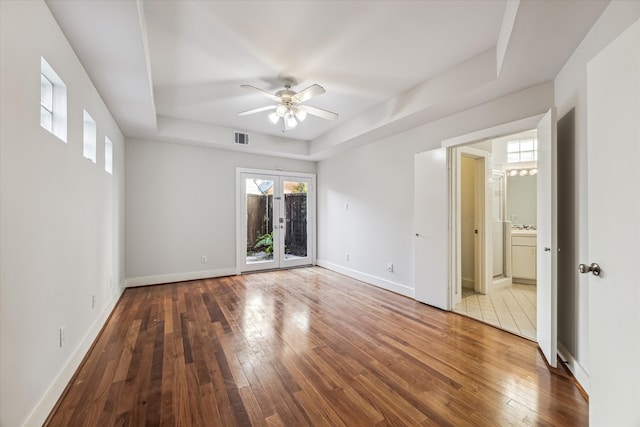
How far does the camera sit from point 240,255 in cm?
528

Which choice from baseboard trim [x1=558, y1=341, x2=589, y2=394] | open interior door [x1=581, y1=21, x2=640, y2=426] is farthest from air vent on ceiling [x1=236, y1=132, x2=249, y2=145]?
baseboard trim [x1=558, y1=341, x2=589, y2=394]

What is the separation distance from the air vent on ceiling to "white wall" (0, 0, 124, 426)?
251cm

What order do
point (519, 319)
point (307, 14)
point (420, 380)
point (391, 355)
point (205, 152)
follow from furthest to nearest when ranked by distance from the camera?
1. point (205, 152)
2. point (519, 319)
3. point (391, 355)
4. point (307, 14)
5. point (420, 380)

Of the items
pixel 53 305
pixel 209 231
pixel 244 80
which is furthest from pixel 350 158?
pixel 53 305

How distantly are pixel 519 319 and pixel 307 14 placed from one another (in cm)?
377

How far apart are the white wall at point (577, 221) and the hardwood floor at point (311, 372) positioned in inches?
10.3

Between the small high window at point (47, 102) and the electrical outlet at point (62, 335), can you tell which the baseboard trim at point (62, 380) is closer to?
the electrical outlet at point (62, 335)

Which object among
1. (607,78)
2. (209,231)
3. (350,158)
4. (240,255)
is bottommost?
(240,255)

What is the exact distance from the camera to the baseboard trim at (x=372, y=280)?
12.8ft

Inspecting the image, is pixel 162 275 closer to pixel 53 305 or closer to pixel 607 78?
pixel 53 305

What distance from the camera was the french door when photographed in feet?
17.7

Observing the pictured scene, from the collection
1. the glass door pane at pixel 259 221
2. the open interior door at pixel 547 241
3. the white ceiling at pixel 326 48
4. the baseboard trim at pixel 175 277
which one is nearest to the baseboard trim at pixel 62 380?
the baseboard trim at pixel 175 277

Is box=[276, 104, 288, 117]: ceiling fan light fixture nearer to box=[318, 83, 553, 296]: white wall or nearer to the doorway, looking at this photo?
box=[318, 83, 553, 296]: white wall

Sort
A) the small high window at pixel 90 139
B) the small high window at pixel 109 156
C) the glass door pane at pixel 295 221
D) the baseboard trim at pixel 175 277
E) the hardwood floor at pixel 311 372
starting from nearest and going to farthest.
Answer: the hardwood floor at pixel 311 372 < the small high window at pixel 90 139 < the small high window at pixel 109 156 < the baseboard trim at pixel 175 277 < the glass door pane at pixel 295 221
